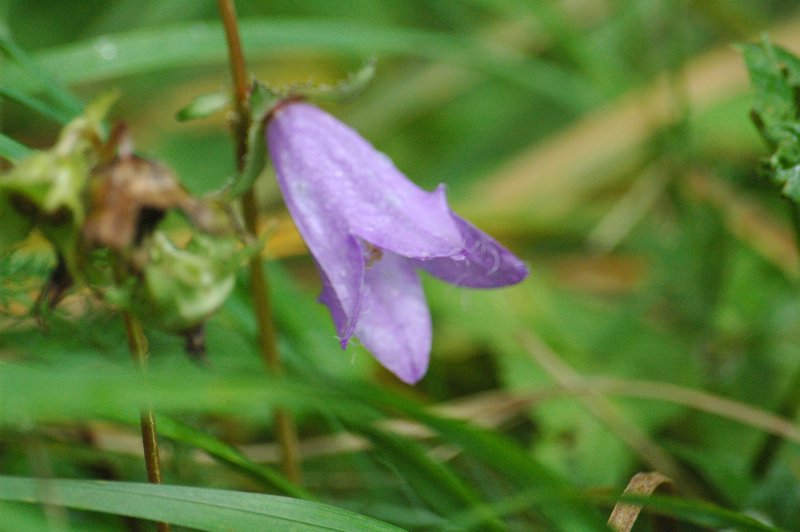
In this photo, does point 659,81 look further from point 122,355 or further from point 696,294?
point 122,355

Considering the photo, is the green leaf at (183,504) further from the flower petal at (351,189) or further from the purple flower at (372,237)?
the flower petal at (351,189)

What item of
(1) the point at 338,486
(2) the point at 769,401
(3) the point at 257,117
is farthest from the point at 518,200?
(3) the point at 257,117

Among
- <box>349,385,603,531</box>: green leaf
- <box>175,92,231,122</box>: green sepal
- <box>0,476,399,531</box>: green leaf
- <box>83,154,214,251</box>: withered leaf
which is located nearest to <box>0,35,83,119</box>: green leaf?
<box>175,92,231,122</box>: green sepal

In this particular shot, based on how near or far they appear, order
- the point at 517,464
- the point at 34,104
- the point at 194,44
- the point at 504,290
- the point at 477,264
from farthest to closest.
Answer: the point at 504,290 < the point at 194,44 < the point at 34,104 < the point at 477,264 < the point at 517,464

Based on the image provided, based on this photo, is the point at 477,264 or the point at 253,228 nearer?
the point at 477,264

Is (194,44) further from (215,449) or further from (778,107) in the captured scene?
(778,107)

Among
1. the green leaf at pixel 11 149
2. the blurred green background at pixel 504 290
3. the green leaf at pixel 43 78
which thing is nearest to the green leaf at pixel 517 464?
the blurred green background at pixel 504 290

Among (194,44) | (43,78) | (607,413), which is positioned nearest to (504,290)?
(607,413)

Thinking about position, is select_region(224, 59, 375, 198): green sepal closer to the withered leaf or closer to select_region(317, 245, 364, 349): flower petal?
select_region(317, 245, 364, 349): flower petal
